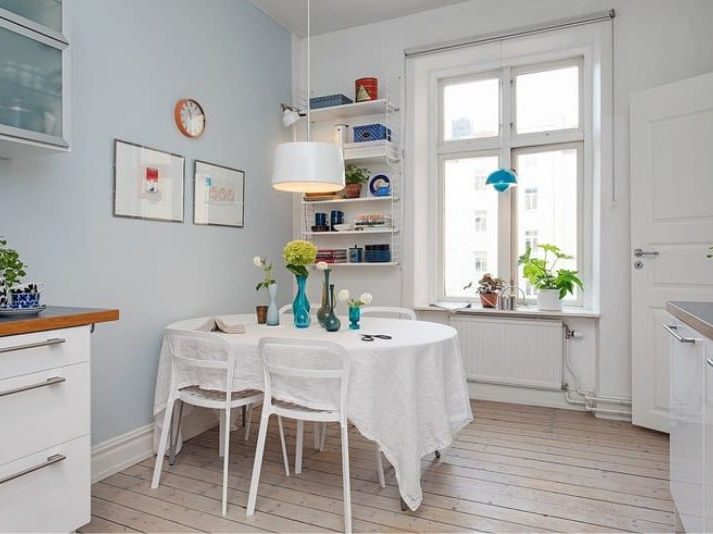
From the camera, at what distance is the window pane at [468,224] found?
412 centimetres

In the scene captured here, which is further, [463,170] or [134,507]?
[463,170]

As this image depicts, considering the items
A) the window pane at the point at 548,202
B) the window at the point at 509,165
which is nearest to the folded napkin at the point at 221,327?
the window at the point at 509,165

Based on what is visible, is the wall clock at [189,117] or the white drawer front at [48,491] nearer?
the white drawer front at [48,491]

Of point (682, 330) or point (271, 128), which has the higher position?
point (271, 128)

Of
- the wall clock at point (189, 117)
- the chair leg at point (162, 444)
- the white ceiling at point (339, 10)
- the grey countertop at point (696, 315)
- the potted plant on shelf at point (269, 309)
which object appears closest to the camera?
the grey countertop at point (696, 315)

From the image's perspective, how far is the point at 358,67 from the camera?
4.22 m

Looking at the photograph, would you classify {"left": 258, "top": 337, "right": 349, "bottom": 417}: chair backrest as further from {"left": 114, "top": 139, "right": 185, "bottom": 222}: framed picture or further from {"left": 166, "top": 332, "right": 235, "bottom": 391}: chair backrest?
{"left": 114, "top": 139, "right": 185, "bottom": 222}: framed picture

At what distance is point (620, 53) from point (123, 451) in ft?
13.1

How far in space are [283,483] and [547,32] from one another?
3453mm

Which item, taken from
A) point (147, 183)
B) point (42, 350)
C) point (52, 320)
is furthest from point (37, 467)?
point (147, 183)

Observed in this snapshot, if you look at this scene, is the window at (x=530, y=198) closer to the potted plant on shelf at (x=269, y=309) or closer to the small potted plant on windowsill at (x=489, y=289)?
the small potted plant on windowsill at (x=489, y=289)

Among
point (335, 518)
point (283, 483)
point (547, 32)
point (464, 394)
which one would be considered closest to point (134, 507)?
point (283, 483)

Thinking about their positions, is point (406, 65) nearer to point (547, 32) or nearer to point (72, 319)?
point (547, 32)

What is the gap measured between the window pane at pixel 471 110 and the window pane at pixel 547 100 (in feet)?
0.60
